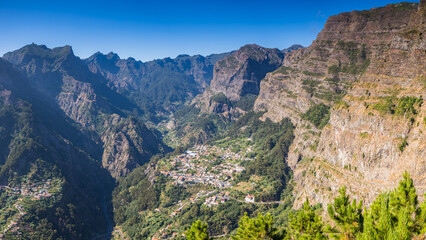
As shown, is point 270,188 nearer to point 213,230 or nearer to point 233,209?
point 233,209

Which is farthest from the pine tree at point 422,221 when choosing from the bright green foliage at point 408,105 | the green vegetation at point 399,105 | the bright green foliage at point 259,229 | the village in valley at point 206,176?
the village in valley at point 206,176

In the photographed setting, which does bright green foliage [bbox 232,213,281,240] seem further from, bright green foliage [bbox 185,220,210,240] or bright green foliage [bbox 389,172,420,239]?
bright green foliage [bbox 389,172,420,239]

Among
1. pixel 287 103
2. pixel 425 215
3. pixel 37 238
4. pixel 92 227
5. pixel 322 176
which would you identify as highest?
pixel 287 103

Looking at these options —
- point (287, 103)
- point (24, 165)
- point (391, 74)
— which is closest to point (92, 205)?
point (24, 165)

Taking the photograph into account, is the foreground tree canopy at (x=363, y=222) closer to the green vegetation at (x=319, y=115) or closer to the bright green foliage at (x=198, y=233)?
the bright green foliage at (x=198, y=233)

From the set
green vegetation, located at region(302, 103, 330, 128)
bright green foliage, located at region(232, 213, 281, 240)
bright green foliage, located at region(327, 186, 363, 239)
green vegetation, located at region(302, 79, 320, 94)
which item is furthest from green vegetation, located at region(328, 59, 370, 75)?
bright green foliage, located at region(232, 213, 281, 240)

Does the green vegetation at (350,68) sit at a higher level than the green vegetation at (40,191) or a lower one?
higher

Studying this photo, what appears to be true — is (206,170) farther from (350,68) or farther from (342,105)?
(350,68)
